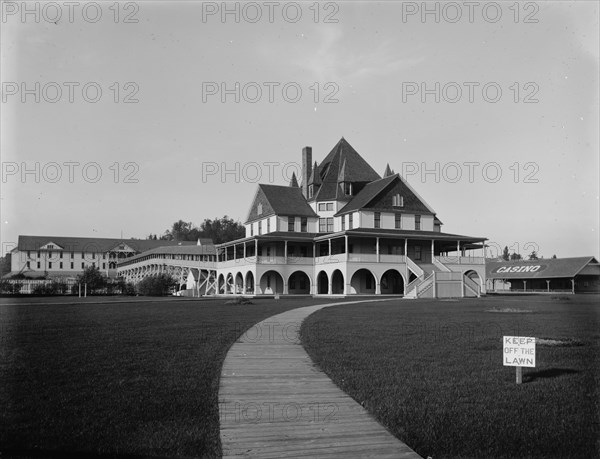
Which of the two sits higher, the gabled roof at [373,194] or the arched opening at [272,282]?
the gabled roof at [373,194]

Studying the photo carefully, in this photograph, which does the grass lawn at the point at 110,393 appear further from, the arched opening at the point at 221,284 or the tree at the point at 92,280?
the arched opening at the point at 221,284

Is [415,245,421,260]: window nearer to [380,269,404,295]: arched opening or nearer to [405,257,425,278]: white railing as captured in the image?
[380,269,404,295]: arched opening

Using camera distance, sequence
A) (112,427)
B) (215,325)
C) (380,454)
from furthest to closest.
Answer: (215,325) < (112,427) < (380,454)

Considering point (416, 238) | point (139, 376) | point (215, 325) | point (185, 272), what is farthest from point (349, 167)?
point (139, 376)

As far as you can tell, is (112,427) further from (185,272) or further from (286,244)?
(185,272)

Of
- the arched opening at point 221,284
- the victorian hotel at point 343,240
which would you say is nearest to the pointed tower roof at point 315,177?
the victorian hotel at point 343,240

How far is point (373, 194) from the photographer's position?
191ft

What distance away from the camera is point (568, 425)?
26.7ft

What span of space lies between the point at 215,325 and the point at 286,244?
3515 cm

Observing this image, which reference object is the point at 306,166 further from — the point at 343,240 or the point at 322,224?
the point at 343,240

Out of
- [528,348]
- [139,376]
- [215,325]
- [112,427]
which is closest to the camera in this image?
[112,427]

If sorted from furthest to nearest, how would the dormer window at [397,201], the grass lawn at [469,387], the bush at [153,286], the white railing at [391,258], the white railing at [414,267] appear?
the bush at [153,286] < the dormer window at [397,201] < the white railing at [391,258] < the white railing at [414,267] < the grass lawn at [469,387]

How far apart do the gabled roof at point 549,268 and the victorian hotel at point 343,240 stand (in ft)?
61.1

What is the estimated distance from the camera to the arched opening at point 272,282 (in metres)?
59.2
